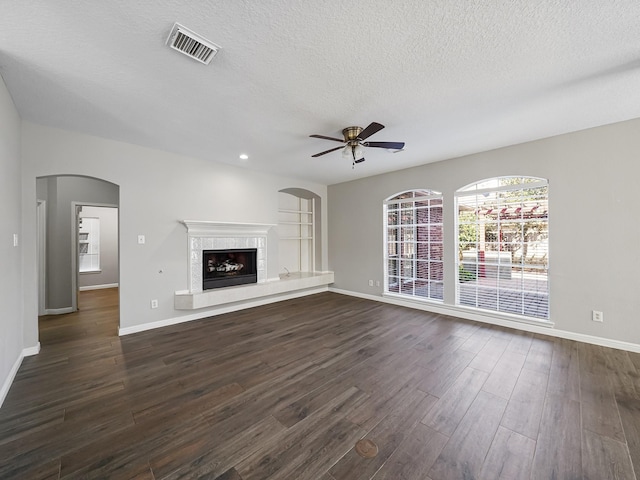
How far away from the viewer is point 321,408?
6.75ft

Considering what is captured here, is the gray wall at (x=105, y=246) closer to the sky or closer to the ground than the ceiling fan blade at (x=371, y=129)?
closer to the ground

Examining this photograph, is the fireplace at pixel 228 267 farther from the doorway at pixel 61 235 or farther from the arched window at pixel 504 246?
the arched window at pixel 504 246

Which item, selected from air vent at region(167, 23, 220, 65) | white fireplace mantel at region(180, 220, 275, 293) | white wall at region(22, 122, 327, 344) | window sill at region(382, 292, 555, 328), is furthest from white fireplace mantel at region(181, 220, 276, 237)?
window sill at region(382, 292, 555, 328)

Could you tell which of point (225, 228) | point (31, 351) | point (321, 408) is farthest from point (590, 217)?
point (31, 351)

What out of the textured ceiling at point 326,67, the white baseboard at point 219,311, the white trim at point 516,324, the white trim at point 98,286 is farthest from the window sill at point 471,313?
the white trim at point 98,286

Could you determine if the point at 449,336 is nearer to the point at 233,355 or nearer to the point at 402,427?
the point at 402,427

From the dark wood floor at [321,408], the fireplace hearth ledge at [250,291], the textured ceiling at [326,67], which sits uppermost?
the textured ceiling at [326,67]

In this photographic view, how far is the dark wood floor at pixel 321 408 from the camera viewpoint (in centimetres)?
154

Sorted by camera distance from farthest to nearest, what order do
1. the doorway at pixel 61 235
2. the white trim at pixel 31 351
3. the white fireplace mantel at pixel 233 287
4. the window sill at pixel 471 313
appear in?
the doorway at pixel 61 235 → the white fireplace mantel at pixel 233 287 → the window sill at pixel 471 313 → the white trim at pixel 31 351

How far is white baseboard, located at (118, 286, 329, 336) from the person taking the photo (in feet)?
12.5

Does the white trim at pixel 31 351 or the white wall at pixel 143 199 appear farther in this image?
the white wall at pixel 143 199

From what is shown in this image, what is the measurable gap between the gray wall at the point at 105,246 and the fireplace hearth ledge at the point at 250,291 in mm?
5159

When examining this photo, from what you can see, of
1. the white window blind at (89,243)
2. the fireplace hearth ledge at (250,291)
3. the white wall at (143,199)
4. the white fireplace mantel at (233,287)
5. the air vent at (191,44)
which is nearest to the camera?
the air vent at (191,44)

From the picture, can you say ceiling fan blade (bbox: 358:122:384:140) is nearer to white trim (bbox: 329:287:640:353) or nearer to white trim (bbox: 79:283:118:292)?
white trim (bbox: 329:287:640:353)
